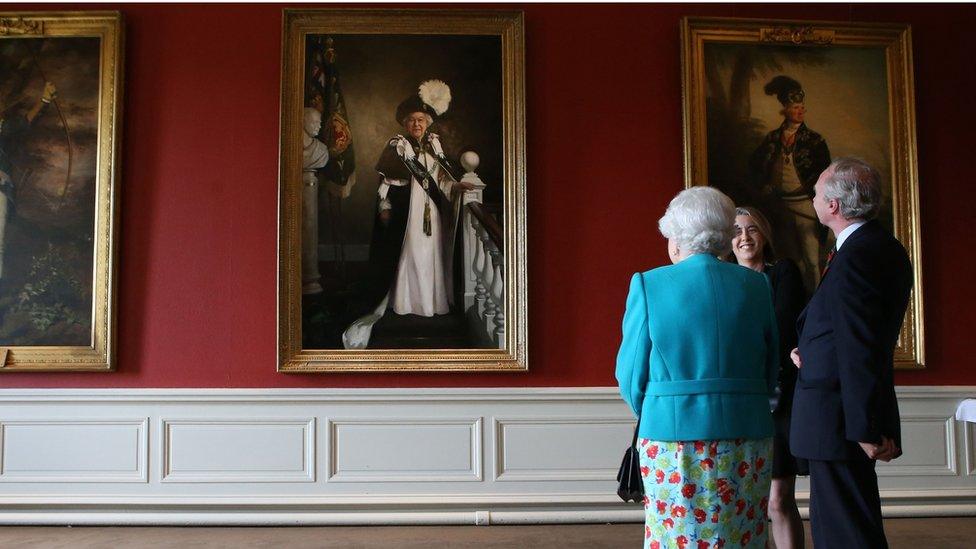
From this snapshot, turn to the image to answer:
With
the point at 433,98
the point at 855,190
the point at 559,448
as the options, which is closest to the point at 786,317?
the point at 855,190

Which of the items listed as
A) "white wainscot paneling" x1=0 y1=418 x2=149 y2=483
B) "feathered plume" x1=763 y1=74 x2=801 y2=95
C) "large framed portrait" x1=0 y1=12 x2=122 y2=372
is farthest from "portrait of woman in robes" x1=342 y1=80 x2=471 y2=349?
→ "feathered plume" x1=763 y1=74 x2=801 y2=95

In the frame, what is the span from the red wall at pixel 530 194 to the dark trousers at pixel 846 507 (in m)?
2.96

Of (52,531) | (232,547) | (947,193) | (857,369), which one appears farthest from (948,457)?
(52,531)

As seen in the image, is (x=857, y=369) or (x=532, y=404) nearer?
(x=857, y=369)

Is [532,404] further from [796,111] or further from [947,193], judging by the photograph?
[947,193]

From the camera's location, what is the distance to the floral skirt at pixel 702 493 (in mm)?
2488

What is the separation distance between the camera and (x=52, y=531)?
541cm

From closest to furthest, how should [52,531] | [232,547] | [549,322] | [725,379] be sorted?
[725,379] → [232,547] → [52,531] → [549,322]

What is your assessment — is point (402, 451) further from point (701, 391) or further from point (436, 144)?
point (701, 391)

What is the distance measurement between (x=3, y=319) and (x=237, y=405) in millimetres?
1691

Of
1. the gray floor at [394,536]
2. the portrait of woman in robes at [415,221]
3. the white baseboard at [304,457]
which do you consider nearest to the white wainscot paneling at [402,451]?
the white baseboard at [304,457]

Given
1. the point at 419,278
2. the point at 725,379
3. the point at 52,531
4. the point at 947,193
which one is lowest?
the point at 52,531

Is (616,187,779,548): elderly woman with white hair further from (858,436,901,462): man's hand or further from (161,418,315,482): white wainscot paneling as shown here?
(161,418,315,482): white wainscot paneling

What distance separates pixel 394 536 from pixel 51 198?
3.27 m
